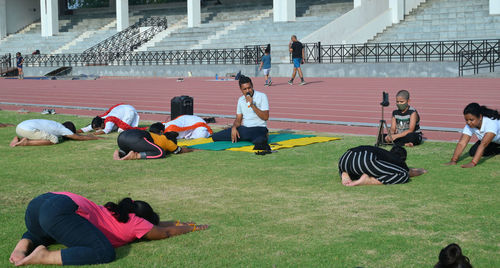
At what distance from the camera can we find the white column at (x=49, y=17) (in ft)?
169

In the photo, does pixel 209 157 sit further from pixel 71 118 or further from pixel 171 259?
pixel 71 118

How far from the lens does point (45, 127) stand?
10969 millimetres

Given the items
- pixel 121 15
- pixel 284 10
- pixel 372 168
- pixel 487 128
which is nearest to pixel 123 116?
pixel 372 168

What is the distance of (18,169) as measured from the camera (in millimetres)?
8672

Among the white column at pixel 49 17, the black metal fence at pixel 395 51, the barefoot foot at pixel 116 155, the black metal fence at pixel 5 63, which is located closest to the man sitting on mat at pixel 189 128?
the barefoot foot at pixel 116 155

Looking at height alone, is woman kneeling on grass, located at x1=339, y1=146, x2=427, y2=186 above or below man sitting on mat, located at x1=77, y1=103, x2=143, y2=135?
below

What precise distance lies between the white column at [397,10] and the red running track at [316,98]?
13458 mm

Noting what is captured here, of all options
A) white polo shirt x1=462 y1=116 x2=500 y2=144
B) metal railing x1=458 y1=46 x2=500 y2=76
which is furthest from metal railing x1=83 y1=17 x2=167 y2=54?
white polo shirt x1=462 y1=116 x2=500 y2=144

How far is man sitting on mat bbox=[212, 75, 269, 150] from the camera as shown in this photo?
1051 cm

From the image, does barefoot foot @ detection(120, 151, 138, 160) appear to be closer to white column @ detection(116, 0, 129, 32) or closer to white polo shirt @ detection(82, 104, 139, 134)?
white polo shirt @ detection(82, 104, 139, 134)

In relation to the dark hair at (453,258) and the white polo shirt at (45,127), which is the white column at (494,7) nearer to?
the white polo shirt at (45,127)

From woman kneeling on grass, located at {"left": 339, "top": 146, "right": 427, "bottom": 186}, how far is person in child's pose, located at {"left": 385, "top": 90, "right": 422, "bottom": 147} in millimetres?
2896

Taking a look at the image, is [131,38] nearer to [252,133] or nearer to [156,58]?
[156,58]

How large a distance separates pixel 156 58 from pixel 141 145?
29.8 m
